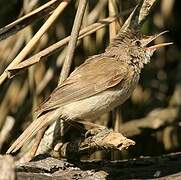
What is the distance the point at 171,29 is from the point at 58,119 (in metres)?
2.45

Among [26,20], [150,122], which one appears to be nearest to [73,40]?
[26,20]

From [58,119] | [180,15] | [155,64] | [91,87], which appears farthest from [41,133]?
[180,15]

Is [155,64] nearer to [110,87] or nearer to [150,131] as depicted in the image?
[150,131]

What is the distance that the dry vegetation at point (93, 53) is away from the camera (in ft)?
17.2

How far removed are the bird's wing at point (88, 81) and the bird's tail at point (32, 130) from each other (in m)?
0.05

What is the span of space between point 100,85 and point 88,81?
87 mm

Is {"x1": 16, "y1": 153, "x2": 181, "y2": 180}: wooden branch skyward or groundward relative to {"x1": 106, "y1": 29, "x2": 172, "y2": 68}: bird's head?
groundward

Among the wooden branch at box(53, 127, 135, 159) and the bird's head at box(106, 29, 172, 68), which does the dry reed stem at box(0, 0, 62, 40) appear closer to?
the bird's head at box(106, 29, 172, 68)

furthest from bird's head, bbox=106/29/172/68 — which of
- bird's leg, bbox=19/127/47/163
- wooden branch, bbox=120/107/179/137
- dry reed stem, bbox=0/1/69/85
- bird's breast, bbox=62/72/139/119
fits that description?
wooden branch, bbox=120/107/179/137

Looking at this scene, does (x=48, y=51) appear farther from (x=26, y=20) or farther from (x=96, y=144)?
(x=96, y=144)

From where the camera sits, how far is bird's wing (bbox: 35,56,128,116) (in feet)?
13.5

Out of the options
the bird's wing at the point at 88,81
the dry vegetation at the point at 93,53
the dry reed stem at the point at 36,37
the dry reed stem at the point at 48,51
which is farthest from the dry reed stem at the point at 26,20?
the dry vegetation at the point at 93,53

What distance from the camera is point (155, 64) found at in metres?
6.22

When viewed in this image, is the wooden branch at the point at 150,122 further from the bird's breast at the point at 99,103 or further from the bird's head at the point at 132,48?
the bird's breast at the point at 99,103
